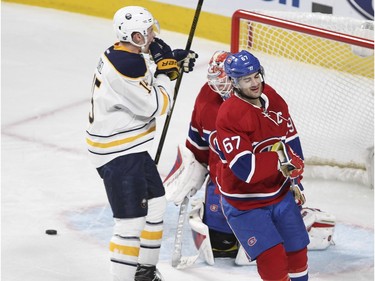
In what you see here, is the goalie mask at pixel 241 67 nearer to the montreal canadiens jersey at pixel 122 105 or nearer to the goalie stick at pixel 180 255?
the montreal canadiens jersey at pixel 122 105

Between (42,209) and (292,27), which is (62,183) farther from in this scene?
(292,27)

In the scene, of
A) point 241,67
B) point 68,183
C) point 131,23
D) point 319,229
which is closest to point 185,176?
point 319,229

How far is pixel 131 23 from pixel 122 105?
0.30 meters

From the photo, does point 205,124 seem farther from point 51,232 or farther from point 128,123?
point 51,232

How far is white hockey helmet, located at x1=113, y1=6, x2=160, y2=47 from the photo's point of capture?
430 cm

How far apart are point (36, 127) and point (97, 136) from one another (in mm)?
2131

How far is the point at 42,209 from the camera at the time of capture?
5.36m

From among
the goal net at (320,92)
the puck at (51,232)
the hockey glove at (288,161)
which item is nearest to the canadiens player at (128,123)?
the hockey glove at (288,161)

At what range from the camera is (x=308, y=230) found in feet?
16.1

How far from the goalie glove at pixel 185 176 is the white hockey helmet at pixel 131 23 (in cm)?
65

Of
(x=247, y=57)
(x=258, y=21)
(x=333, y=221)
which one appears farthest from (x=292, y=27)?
(x=247, y=57)

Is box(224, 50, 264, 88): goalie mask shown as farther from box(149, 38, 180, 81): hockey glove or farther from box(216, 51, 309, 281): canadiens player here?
box(149, 38, 180, 81): hockey glove

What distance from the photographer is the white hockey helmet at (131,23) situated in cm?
430

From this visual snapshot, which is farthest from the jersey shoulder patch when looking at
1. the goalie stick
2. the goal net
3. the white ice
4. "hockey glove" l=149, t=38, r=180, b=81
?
the goal net
